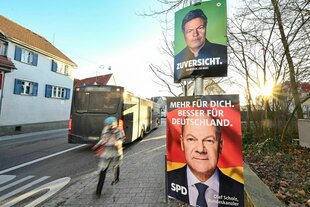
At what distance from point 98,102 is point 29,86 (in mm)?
13645

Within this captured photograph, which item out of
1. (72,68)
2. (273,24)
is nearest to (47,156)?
(273,24)

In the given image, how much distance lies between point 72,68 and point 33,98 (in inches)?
310

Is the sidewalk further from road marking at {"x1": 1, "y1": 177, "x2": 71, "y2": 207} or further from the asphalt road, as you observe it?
the asphalt road

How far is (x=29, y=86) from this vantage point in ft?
69.2

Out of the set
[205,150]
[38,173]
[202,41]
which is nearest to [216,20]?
[202,41]

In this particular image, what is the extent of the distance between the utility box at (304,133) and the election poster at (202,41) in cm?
775

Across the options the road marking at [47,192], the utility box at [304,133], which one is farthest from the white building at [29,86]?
the utility box at [304,133]

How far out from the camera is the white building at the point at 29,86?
60.4 ft

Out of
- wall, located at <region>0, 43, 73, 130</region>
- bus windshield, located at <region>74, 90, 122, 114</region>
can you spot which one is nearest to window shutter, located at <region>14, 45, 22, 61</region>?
wall, located at <region>0, 43, 73, 130</region>

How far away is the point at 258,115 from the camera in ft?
35.1

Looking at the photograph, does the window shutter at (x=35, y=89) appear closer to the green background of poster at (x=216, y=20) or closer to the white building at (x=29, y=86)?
the white building at (x=29, y=86)

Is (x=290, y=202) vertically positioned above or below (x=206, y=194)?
below

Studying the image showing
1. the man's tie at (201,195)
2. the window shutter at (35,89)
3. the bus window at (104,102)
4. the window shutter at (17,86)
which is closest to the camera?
the man's tie at (201,195)

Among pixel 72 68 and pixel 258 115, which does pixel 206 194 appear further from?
pixel 72 68
